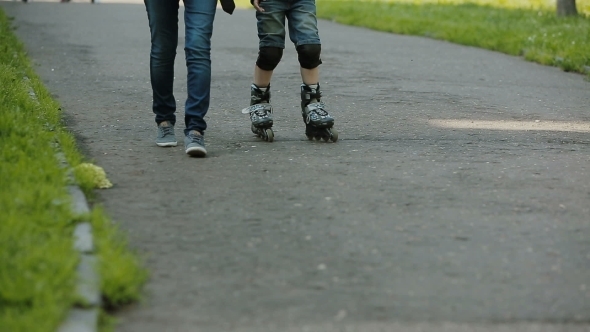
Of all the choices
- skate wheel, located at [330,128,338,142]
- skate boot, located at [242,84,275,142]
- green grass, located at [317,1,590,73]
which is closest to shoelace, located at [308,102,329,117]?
skate wheel, located at [330,128,338,142]

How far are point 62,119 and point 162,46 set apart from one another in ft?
5.33

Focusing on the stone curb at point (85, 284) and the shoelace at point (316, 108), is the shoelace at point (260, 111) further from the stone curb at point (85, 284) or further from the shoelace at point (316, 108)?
the stone curb at point (85, 284)

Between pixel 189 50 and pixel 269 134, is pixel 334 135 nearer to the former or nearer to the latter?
pixel 269 134

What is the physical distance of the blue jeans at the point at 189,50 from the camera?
6617 mm

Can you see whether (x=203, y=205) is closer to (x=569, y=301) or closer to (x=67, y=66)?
(x=569, y=301)

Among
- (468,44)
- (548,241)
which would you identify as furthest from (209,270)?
(468,44)

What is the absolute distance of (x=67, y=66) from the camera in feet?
39.6

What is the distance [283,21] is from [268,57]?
0.80ft

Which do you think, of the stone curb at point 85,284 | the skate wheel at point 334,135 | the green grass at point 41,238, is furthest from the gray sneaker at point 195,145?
the stone curb at point 85,284

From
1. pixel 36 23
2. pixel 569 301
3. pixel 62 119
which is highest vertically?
pixel 569 301

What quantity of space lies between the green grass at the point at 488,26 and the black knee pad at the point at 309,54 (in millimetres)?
6153

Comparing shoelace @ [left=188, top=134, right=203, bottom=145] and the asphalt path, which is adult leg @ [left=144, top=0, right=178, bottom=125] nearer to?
the asphalt path

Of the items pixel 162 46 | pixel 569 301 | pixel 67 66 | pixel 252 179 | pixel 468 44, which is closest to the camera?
pixel 569 301

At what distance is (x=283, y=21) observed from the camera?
7.16 metres
